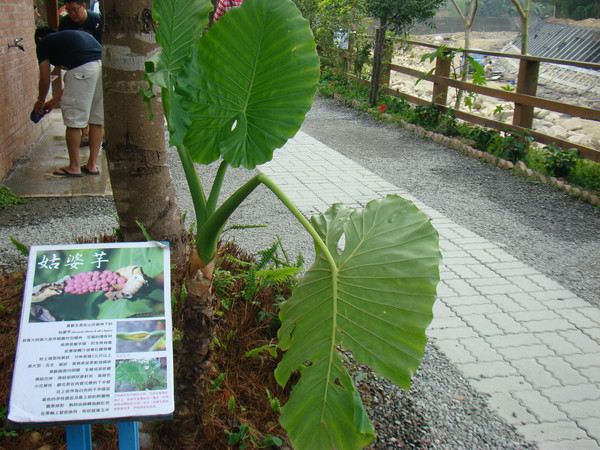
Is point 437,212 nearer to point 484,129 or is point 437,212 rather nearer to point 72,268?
point 484,129

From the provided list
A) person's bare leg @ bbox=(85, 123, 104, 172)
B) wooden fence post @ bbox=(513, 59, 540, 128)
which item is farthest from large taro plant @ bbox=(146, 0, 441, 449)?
wooden fence post @ bbox=(513, 59, 540, 128)

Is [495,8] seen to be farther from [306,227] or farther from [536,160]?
[306,227]

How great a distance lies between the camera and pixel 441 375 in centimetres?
312

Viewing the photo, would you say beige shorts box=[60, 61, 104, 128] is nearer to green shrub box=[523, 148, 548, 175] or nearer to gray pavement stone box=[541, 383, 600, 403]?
gray pavement stone box=[541, 383, 600, 403]

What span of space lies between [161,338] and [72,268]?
36 centimetres

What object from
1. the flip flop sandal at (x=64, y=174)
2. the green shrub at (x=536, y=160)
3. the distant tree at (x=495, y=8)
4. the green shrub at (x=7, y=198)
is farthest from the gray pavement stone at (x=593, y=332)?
the distant tree at (x=495, y=8)

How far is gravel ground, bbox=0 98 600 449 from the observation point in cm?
270

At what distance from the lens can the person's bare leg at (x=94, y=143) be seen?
228 inches

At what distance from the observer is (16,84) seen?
641 centimetres

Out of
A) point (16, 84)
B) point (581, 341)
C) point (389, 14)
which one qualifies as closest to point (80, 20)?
point (16, 84)

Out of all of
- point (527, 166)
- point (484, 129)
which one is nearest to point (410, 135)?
point (484, 129)

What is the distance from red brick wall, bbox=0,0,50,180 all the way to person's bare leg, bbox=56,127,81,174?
25.7 inches

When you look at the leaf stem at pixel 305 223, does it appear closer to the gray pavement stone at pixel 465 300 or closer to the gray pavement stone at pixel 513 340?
the gray pavement stone at pixel 513 340

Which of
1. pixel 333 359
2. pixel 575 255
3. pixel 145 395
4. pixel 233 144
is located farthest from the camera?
pixel 575 255
